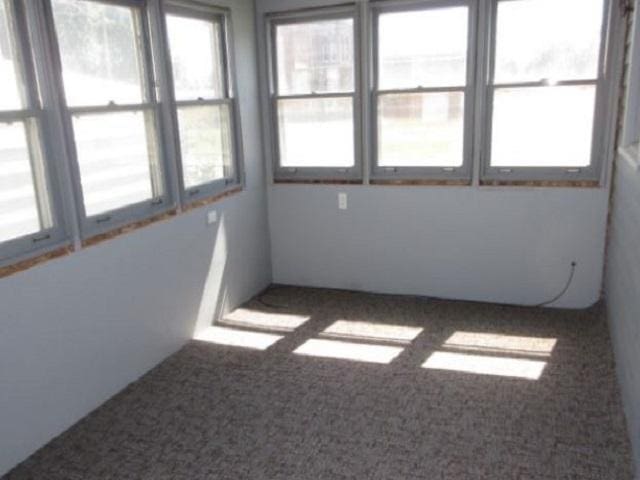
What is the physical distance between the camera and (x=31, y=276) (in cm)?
256

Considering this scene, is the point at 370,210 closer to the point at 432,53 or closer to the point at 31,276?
the point at 432,53

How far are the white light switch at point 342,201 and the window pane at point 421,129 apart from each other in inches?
16.4

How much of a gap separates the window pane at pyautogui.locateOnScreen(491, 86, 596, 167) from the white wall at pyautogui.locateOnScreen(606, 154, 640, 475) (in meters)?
0.41

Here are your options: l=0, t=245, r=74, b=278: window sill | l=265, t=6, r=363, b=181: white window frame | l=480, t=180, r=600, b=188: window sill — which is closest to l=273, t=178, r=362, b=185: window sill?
l=265, t=6, r=363, b=181: white window frame

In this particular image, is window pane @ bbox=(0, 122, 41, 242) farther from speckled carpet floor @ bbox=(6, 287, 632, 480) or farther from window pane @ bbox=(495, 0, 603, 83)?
window pane @ bbox=(495, 0, 603, 83)

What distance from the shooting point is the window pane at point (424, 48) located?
3934mm

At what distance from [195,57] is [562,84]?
2.49 m

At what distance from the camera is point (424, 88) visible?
13.3ft

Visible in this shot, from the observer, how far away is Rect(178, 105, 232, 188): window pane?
367cm

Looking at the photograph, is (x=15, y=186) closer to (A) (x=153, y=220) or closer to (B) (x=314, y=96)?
(A) (x=153, y=220)

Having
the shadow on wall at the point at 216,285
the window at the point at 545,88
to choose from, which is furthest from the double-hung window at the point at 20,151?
the window at the point at 545,88

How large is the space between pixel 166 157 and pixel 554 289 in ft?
9.52

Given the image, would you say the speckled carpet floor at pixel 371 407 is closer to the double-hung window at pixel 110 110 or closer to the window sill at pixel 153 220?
the window sill at pixel 153 220

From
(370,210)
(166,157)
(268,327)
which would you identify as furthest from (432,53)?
(268,327)
